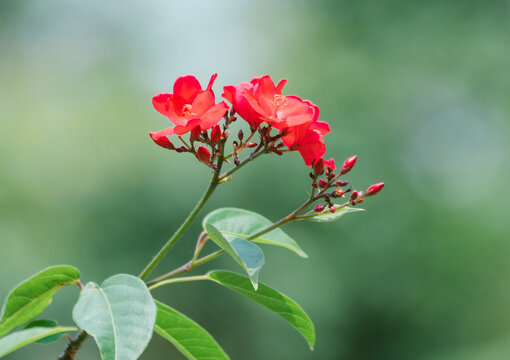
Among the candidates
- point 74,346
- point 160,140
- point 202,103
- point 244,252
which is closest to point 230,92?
point 202,103

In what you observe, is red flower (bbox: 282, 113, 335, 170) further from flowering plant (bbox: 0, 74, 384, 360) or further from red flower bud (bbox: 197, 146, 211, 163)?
red flower bud (bbox: 197, 146, 211, 163)

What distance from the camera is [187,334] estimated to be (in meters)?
1.24

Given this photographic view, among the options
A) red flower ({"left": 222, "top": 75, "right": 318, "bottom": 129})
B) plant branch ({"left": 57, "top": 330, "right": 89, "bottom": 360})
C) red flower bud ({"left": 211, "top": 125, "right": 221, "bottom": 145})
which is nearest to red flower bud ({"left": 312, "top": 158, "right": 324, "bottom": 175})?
red flower ({"left": 222, "top": 75, "right": 318, "bottom": 129})

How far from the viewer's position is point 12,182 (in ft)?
29.7

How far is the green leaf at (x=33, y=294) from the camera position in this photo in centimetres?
106

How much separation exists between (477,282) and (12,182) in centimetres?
747

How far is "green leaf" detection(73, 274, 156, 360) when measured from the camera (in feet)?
2.80

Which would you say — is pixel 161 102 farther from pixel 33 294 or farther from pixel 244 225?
pixel 33 294

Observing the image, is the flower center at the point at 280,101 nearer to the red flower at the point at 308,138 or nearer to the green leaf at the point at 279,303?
the red flower at the point at 308,138

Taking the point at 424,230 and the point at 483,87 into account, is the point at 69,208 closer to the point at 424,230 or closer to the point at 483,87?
the point at 424,230

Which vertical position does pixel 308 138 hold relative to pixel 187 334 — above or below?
above

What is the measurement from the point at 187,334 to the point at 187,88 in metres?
0.52

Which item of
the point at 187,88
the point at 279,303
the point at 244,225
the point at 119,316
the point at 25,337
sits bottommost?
the point at 25,337

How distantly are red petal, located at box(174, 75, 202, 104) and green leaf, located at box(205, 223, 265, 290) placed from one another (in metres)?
0.28
